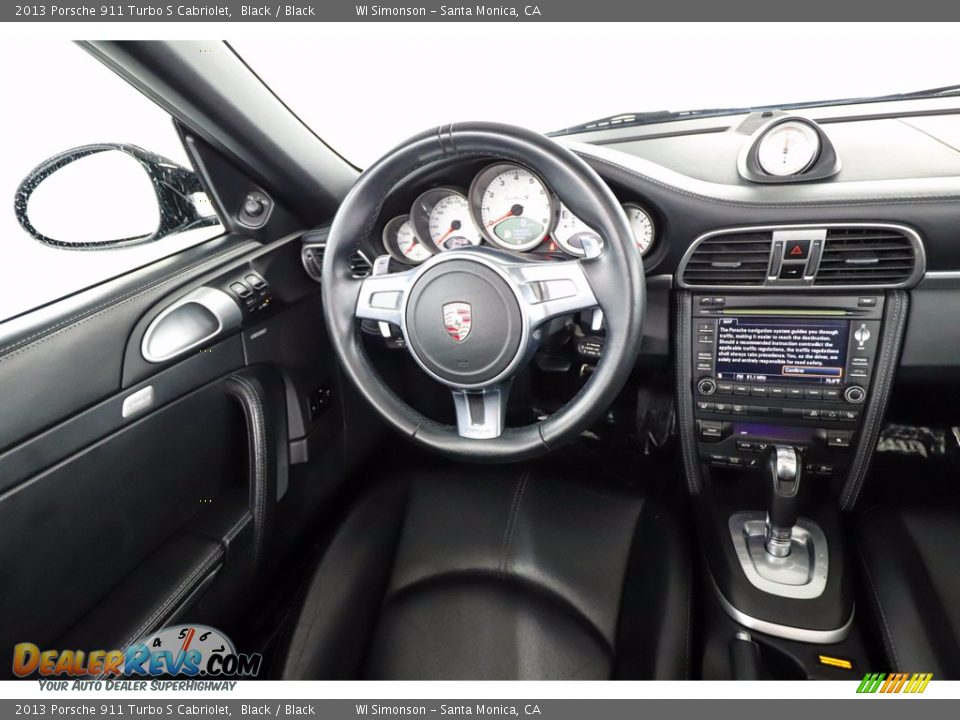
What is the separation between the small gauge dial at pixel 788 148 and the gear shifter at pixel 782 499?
28.3 inches

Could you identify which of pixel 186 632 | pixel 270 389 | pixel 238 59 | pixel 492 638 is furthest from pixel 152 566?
pixel 238 59

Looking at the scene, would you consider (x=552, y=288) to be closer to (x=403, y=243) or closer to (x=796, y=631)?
(x=403, y=243)

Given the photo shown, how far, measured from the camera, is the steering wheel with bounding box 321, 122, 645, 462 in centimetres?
121

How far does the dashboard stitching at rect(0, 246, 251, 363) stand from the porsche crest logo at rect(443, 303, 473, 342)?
2.33 ft

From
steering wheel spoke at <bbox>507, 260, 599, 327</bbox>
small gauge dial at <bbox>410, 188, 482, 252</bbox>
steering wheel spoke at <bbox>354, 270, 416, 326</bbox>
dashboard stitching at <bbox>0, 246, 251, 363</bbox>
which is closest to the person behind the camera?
dashboard stitching at <bbox>0, 246, 251, 363</bbox>

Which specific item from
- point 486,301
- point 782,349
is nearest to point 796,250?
point 782,349

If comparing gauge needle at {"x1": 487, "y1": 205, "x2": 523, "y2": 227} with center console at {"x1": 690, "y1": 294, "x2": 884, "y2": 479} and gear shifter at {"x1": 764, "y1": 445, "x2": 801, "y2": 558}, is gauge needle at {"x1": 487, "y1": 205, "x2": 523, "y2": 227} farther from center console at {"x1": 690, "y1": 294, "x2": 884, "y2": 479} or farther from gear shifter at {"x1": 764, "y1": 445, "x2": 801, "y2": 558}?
gear shifter at {"x1": 764, "y1": 445, "x2": 801, "y2": 558}

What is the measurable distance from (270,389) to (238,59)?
84 cm

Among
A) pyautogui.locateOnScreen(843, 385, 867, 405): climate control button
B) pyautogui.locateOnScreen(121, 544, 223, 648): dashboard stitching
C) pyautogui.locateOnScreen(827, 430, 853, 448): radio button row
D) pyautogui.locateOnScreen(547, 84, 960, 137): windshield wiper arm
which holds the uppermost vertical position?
pyautogui.locateOnScreen(547, 84, 960, 137): windshield wiper arm

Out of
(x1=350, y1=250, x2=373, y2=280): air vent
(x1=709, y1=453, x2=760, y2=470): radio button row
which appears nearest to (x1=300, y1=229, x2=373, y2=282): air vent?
(x1=350, y1=250, x2=373, y2=280): air vent

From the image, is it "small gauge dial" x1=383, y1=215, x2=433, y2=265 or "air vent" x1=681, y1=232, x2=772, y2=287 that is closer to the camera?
"air vent" x1=681, y1=232, x2=772, y2=287

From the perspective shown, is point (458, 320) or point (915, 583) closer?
point (458, 320)

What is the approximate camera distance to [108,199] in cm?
155

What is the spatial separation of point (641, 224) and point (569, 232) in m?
0.23
